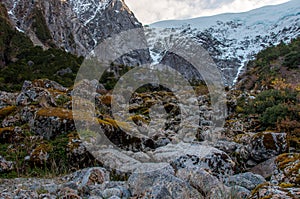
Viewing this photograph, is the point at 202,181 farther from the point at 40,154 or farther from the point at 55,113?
the point at 55,113

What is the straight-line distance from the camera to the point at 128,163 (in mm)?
6816

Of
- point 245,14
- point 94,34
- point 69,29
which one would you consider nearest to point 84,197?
point 69,29

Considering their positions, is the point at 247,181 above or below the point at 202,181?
below

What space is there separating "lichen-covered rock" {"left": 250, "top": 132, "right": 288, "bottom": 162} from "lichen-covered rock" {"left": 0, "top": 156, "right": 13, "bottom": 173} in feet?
19.8

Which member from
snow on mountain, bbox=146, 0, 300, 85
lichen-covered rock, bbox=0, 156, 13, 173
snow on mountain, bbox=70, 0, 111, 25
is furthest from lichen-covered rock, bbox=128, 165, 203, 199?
snow on mountain, bbox=146, 0, 300, 85

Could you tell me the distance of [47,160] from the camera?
7.00m

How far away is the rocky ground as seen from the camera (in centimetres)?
438

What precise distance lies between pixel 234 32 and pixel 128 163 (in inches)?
5428

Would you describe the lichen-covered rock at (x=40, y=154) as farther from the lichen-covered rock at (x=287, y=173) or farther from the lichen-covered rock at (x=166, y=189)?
the lichen-covered rock at (x=287, y=173)

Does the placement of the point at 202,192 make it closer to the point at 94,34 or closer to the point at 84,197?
the point at 84,197

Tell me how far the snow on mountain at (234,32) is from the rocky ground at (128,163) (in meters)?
Result: 90.7

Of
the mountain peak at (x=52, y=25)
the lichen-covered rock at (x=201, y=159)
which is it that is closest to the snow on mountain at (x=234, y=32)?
the mountain peak at (x=52, y=25)

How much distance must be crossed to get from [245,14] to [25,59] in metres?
123

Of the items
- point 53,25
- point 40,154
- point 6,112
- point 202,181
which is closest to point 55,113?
point 40,154
